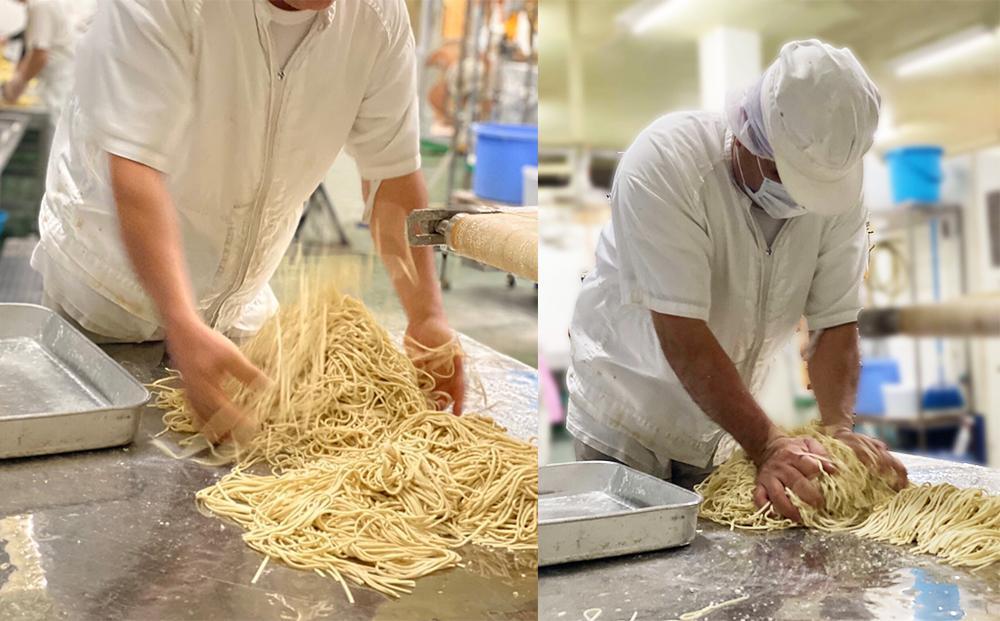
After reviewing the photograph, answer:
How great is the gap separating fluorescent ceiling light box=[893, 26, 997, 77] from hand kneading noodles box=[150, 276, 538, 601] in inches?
35.4

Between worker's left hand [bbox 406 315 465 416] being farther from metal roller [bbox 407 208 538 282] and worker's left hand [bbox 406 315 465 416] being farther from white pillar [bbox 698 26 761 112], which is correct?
white pillar [bbox 698 26 761 112]

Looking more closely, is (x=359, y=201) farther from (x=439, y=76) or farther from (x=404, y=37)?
(x=439, y=76)

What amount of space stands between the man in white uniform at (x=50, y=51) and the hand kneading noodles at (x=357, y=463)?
1.53 feet

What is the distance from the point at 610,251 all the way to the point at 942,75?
736 millimetres

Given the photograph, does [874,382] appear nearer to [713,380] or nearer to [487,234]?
[713,380]

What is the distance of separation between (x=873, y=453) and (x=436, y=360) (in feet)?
2.18

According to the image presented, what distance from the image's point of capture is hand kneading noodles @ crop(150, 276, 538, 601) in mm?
1002

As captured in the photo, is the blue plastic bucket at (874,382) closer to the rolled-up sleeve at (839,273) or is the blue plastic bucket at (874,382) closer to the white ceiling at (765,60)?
the rolled-up sleeve at (839,273)

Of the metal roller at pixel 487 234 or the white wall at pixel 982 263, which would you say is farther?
the white wall at pixel 982 263

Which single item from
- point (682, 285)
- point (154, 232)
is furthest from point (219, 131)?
point (682, 285)

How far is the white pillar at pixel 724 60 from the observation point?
1359mm

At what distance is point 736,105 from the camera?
1248 millimetres

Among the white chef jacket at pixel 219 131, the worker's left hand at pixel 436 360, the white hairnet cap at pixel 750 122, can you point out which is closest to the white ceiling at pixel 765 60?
the white hairnet cap at pixel 750 122

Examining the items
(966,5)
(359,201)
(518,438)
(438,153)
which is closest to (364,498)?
(518,438)
